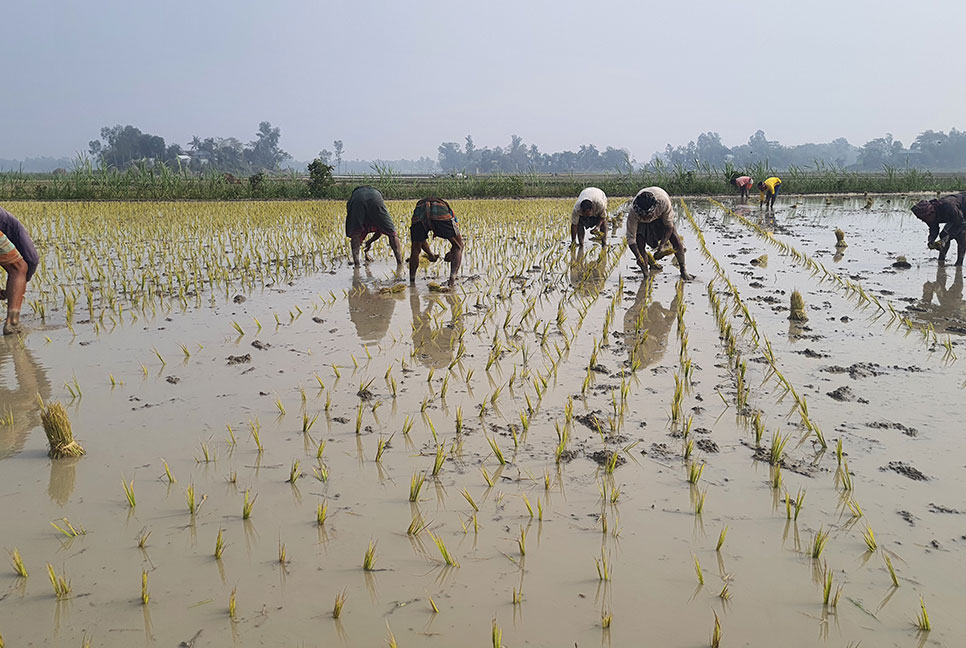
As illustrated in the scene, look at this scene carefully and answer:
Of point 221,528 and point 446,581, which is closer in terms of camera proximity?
point 446,581

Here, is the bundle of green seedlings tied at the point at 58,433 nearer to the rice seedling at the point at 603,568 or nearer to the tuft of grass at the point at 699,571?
the rice seedling at the point at 603,568

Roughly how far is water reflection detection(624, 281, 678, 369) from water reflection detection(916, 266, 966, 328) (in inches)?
82.1

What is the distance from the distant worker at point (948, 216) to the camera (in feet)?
23.6

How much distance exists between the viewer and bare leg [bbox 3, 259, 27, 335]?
15.9ft

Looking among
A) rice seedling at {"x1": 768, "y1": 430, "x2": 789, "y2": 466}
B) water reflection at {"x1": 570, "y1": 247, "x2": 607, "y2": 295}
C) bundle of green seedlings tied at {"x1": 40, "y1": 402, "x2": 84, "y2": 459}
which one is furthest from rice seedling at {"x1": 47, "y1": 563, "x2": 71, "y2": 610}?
water reflection at {"x1": 570, "y1": 247, "x2": 607, "y2": 295}

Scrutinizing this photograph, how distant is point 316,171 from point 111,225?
8290 mm

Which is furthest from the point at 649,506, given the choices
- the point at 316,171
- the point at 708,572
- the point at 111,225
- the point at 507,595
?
the point at 316,171

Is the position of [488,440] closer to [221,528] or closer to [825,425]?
[221,528]

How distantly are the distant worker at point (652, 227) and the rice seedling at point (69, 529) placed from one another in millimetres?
5681

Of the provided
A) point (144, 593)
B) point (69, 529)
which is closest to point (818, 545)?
point (144, 593)

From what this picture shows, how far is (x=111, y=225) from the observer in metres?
11.6

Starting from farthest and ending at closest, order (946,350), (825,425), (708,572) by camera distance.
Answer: (946,350)
(825,425)
(708,572)

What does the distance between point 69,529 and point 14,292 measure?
12.1 ft

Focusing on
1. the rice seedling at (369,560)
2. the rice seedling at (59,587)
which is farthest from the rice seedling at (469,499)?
the rice seedling at (59,587)
